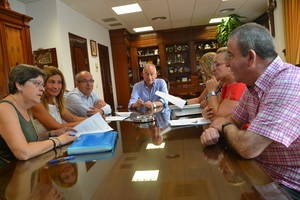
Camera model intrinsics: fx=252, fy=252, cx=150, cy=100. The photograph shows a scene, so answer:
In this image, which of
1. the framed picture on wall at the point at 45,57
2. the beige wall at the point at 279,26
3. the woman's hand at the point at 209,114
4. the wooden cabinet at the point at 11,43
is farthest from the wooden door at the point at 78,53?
the beige wall at the point at 279,26

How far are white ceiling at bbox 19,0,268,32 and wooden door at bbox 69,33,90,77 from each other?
56cm

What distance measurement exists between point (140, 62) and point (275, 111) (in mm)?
7257

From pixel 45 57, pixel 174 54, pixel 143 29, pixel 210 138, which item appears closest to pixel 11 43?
pixel 45 57

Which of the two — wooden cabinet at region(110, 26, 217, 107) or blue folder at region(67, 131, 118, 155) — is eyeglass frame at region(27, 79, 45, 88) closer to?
blue folder at region(67, 131, 118, 155)

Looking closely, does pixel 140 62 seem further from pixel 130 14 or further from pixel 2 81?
pixel 2 81

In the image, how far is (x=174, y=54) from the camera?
26.0 feet

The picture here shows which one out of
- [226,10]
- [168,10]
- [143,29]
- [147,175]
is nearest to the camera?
[147,175]

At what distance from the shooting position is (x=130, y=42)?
7.71 m

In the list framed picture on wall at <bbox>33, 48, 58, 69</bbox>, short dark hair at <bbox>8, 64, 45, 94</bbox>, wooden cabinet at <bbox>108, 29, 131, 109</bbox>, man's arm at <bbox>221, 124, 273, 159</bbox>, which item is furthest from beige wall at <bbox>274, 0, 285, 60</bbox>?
short dark hair at <bbox>8, 64, 45, 94</bbox>

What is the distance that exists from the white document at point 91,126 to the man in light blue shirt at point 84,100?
36.6 inches

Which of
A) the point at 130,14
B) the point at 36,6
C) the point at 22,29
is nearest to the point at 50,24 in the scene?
the point at 36,6

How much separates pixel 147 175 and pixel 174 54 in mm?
7338

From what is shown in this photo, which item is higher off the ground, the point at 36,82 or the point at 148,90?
the point at 36,82

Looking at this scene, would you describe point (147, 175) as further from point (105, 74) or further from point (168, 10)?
point (105, 74)
